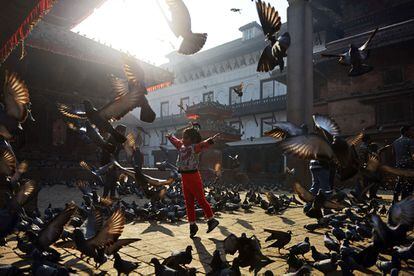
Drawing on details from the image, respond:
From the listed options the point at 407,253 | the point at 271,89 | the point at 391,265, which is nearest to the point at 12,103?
the point at 391,265

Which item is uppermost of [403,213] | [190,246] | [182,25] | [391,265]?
[182,25]

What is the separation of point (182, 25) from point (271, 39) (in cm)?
162

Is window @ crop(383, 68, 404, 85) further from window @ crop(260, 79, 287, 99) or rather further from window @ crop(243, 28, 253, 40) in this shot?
window @ crop(243, 28, 253, 40)

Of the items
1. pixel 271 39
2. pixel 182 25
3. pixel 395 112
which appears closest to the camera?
pixel 182 25

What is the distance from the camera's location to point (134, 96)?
3.27 m

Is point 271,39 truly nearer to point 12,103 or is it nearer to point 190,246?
point 190,246

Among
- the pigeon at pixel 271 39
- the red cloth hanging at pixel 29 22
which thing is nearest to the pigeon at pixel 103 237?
the pigeon at pixel 271 39

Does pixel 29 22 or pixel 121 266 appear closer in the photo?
pixel 121 266

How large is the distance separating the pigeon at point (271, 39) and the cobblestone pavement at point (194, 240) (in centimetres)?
235

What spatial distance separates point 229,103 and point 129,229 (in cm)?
3030

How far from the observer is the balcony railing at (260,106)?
93.0ft

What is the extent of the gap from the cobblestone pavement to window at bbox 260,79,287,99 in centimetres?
2442

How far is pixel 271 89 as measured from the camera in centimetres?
3114

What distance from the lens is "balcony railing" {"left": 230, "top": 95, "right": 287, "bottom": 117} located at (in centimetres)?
2834
